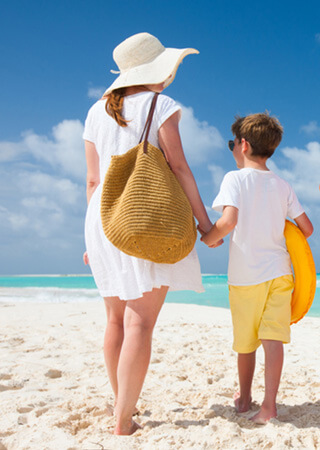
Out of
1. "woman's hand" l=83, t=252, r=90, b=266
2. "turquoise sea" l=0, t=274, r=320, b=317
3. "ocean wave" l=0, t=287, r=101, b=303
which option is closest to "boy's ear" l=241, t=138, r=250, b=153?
"woman's hand" l=83, t=252, r=90, b=266

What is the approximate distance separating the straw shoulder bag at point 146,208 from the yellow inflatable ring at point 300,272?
2.57 feet

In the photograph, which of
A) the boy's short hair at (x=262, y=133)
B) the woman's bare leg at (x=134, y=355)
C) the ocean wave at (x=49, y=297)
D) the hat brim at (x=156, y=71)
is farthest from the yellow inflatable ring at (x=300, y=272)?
the ocean wave at (x=49, y=297)

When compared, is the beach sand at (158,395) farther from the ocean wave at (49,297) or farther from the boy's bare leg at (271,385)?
the ocean wave at (49,297)

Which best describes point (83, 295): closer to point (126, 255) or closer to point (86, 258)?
point (86, 258)

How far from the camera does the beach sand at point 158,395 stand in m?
1.97

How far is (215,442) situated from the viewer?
1917mm

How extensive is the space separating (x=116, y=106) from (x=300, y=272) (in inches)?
56.2

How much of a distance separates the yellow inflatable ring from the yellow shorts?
0.06 metres

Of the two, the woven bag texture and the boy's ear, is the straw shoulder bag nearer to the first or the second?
the woven bag texture

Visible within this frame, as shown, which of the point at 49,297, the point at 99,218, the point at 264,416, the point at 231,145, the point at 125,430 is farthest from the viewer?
the point at 49,297

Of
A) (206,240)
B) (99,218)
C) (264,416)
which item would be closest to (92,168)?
(99,218)

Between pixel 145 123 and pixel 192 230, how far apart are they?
0.59 m

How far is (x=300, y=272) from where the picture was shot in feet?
8.11

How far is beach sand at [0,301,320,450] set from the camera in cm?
197
